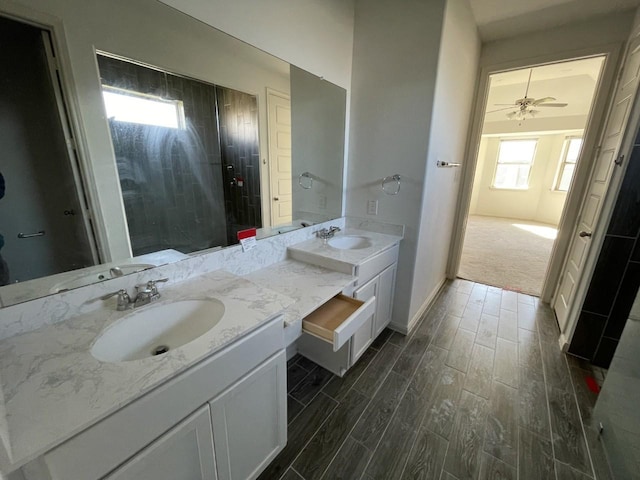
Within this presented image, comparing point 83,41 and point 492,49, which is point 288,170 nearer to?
point 83,41

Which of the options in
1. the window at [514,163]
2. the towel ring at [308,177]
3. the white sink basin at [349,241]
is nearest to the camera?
the towel ring at [308,177]

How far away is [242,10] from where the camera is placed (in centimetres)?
128

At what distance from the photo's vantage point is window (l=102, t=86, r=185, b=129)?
0.98 metres

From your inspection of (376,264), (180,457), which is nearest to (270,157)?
(376,264)

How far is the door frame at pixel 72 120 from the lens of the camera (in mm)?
A: 799

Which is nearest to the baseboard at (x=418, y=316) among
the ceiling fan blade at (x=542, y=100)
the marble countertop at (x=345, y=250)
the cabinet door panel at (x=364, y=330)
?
the cabinet door panel at (x=364, y=330)

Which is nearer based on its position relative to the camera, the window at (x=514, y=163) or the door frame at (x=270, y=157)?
the door frame at (x=270, y=157)

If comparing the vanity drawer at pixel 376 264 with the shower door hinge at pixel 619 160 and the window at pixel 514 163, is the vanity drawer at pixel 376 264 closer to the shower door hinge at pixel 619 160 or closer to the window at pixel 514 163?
the shower door hinge at pixel 619 160

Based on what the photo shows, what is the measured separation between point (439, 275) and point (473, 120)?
176 centimetres

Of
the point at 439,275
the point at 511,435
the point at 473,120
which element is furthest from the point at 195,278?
the point at 473,120

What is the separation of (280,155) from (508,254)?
4308 mm

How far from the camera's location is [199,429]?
808 mm

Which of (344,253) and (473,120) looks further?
(473,120)

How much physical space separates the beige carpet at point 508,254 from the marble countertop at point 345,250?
1957 mm
